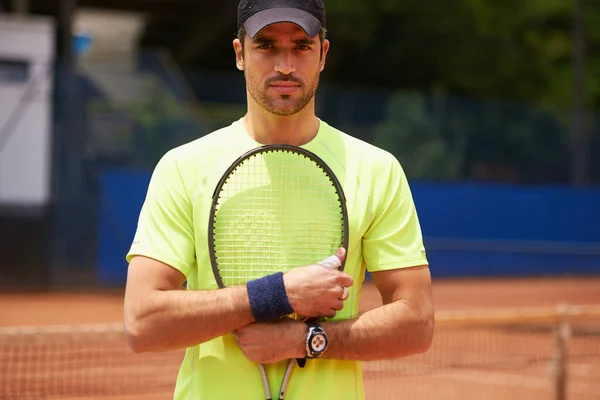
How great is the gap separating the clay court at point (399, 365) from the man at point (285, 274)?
8.95 ft

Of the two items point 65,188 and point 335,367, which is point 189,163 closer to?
point 335,367

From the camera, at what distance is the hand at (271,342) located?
7.22 feet

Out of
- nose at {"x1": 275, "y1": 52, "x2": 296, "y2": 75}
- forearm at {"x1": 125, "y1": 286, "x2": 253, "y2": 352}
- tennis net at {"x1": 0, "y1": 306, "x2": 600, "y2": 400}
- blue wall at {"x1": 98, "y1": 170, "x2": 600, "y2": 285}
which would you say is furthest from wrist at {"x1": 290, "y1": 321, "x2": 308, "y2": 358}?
blue wall at {"x1": 98, "y1": 170, "x2": 600, "y2": 285}

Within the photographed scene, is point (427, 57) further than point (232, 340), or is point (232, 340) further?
point (427, 57)

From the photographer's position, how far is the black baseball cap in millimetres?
2285

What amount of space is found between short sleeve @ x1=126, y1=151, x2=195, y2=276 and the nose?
0.33 metres

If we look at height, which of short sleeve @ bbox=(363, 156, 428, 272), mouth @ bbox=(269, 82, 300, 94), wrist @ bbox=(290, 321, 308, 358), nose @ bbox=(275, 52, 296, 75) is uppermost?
nose @ bbox=(275, 52, 296, 75)

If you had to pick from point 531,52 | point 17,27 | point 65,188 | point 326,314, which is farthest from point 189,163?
point 531,52

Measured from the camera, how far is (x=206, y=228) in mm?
2303

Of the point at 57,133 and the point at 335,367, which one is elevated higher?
the point at 57,133

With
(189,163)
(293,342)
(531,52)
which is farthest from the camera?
(531,52)

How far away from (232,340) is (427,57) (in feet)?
90.3

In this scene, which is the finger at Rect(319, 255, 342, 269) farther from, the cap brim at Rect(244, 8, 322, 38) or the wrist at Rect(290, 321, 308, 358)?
the cap brim at Rect(244, 8, 322, 38)

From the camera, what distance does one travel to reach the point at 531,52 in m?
30.8
